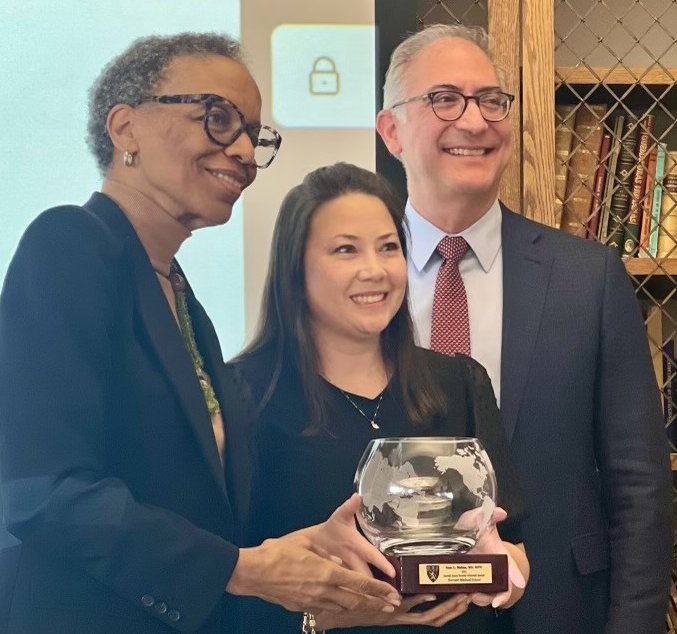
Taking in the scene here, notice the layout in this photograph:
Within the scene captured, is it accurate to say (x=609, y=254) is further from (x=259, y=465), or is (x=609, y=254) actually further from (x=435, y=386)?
(x=259, y=465)

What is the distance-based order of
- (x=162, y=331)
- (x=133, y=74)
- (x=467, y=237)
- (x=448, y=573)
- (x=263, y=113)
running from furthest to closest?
(x=467, y=237)
(x=263, y=113)
(x=133, y=74)
(x=162, y=331)
(x=448, y=573)

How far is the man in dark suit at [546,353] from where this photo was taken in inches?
63.8

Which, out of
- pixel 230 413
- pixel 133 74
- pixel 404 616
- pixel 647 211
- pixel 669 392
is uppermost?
pixel 133 74

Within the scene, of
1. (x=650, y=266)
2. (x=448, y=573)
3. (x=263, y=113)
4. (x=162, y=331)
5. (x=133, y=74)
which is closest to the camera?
(x=448, y=573)

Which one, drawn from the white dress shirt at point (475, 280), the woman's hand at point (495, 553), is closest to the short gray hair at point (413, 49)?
the white dress shirt at point (475, 280)

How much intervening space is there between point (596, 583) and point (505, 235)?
558mm

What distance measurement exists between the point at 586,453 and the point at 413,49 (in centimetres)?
68

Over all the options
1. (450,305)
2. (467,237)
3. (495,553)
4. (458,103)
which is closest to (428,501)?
(495,553)

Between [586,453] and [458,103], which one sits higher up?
[458,103]

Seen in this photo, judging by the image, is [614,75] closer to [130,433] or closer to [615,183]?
[615,183]

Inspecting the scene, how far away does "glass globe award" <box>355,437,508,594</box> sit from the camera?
1.19 m

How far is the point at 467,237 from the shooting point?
1.69 meters

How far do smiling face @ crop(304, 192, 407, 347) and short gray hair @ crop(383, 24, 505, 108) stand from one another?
0.27 meters

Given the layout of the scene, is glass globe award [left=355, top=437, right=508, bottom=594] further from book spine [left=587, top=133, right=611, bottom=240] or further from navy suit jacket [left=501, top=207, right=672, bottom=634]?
book spine [left=587, top=133, right=611, bottom=240]
